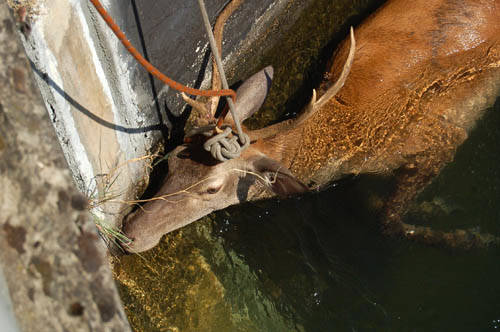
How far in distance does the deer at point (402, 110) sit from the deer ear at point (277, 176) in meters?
0.17

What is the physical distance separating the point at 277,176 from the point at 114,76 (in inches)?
55.4

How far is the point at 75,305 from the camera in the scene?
1.26 metres

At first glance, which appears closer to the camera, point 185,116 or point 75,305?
point 75,305

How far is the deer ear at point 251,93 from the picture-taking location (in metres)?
4.59

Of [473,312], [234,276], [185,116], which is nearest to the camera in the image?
[473,312]

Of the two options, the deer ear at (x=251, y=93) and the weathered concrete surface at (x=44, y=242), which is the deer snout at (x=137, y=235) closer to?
the deer ear at (x=251, y=93)

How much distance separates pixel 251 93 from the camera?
4621 mm

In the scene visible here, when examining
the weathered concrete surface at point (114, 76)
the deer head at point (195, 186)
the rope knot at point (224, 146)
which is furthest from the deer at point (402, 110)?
the rope knot at point (224, 146)

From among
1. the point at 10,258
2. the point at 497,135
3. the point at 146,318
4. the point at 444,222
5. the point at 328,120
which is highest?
the point at 10,258

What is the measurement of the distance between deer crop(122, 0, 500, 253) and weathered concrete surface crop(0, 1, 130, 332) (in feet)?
10.2

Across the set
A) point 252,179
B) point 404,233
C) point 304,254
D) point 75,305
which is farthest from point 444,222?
point 75,305

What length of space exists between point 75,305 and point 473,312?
153 inches

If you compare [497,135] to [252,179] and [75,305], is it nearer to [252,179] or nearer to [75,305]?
[252,179]

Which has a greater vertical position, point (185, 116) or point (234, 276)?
point (185, 116)
